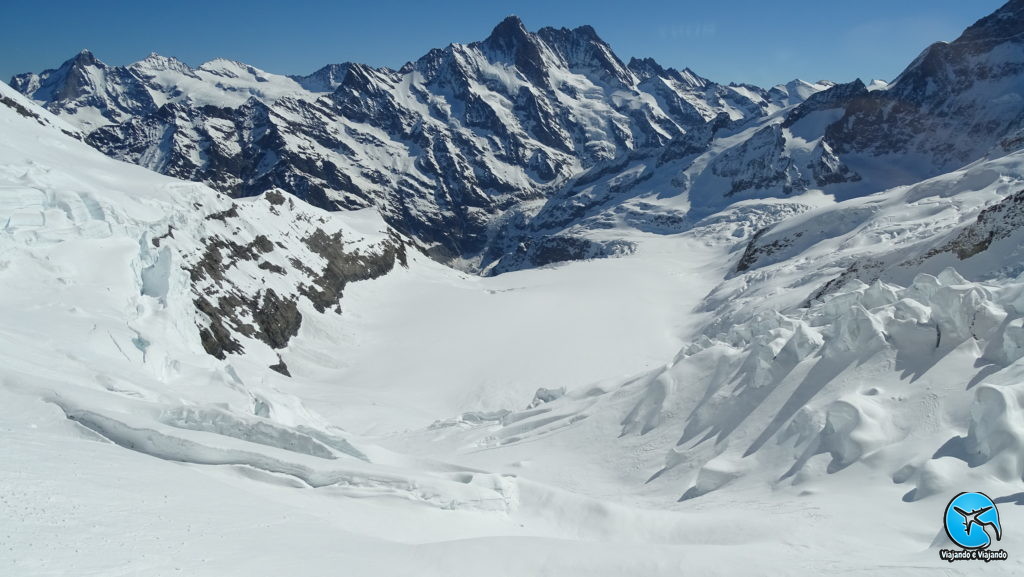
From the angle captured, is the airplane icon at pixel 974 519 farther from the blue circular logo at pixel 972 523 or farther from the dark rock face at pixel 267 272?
the dark rock face at pixel 267 272

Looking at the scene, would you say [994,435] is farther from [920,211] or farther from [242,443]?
[920,211]

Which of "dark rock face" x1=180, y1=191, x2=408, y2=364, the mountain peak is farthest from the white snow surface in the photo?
the mountain peak

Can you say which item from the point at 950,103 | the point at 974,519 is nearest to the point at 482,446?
the point at 974,519

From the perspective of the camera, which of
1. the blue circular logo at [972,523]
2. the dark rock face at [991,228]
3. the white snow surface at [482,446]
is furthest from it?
the dark rock face at [991,228]

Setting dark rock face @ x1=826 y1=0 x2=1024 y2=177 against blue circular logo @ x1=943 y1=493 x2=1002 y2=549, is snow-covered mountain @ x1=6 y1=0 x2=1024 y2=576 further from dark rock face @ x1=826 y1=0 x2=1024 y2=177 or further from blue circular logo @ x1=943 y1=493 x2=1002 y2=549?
dark rock face @ x1=826 y1=0 x2=1024 y2=177

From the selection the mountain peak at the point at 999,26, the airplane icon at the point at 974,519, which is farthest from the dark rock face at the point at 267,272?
the mountain peak at the point at 999,26
